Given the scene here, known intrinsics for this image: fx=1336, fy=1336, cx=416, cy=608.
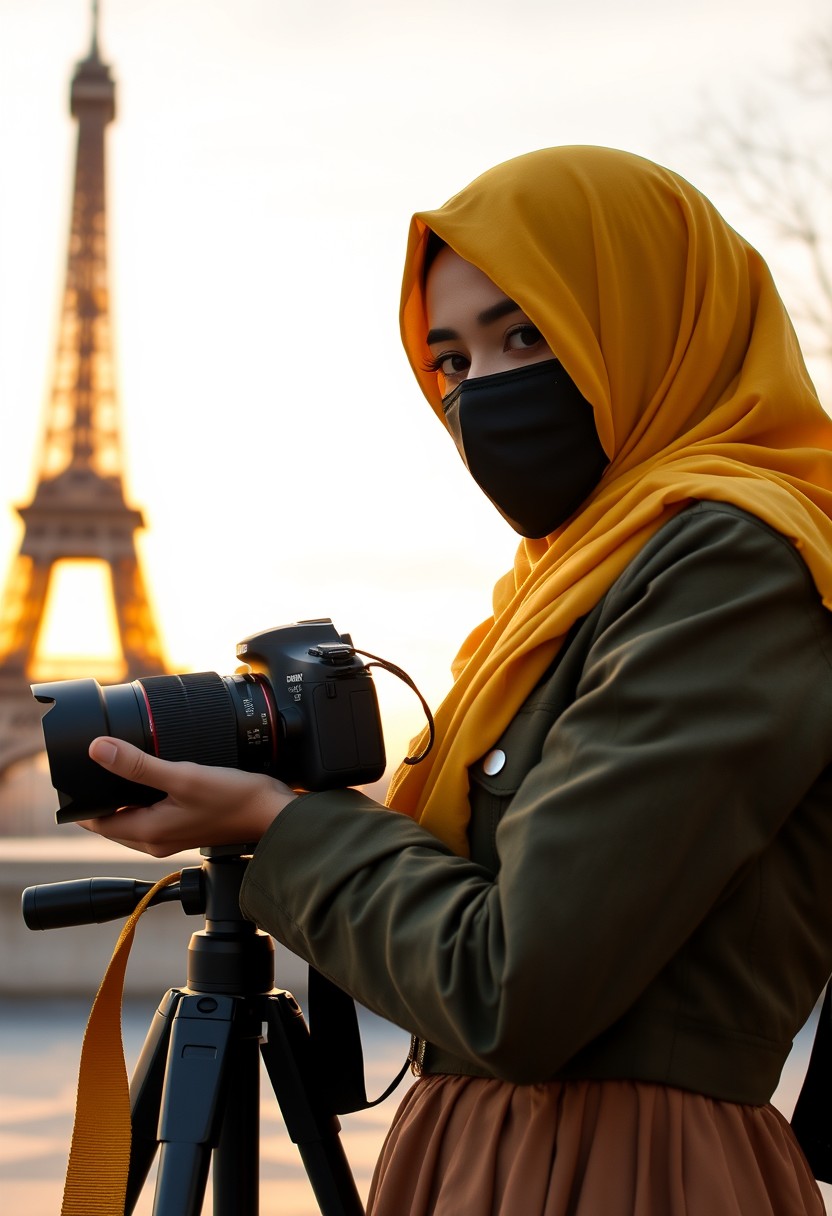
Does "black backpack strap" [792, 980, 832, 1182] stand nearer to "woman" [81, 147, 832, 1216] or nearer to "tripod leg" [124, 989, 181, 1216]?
"woman" [81, 147, 832, 1216]

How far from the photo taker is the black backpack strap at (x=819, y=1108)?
1.17 metres

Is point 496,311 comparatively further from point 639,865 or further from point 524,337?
point 639,865

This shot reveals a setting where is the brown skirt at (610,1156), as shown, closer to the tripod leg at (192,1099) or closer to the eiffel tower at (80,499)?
the tripod leg at (192,1099)

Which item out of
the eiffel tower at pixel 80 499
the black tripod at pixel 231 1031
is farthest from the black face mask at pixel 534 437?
the eiffel tower at pixel 80 499

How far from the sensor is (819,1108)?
1.19 metres

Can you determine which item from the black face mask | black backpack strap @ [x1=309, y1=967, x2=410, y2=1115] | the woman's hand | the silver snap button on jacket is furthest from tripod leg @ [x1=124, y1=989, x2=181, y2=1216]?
the black face mask

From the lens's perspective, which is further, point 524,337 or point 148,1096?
point 148,1096

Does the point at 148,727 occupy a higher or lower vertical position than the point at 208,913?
higher

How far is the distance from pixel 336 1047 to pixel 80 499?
14.1m

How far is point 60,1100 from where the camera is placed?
347 cm

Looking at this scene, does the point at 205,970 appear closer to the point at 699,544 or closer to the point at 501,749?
the point at 501,749

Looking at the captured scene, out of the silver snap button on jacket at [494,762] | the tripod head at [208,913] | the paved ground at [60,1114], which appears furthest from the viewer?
the paved ground at [60,1114]

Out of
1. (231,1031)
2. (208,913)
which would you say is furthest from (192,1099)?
(208,913)

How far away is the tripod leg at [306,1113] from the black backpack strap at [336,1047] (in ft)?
0.04
